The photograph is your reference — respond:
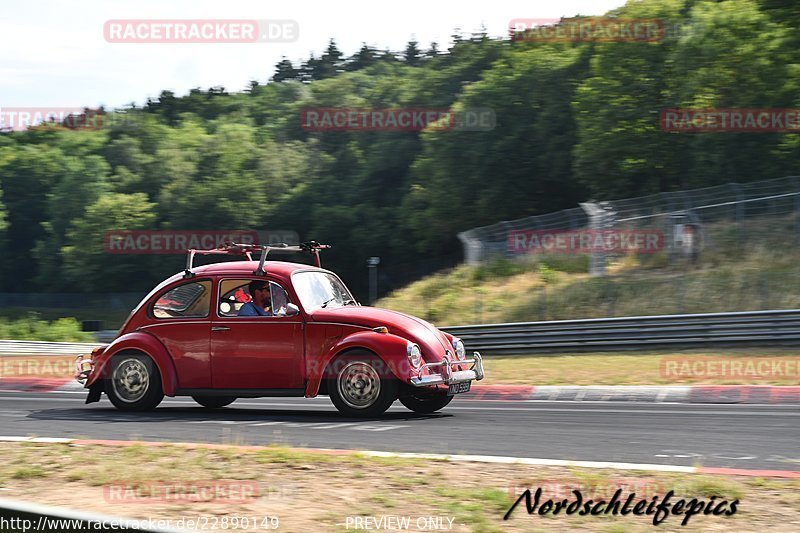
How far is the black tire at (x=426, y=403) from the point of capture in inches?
483

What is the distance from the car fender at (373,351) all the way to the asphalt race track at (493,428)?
19.5 inches

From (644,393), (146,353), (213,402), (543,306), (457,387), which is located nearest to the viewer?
(457,387)

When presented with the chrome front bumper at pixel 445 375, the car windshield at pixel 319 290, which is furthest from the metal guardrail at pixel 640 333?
the chrome front bumper at pixel 445 375

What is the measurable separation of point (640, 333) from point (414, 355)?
12.6 m

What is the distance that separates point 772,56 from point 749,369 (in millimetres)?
23741

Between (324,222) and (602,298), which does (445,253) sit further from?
(602,298)

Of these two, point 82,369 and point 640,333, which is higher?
point 82,369

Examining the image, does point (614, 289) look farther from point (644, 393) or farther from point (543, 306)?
point (644, 393)

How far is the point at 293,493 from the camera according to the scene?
23.3 ft

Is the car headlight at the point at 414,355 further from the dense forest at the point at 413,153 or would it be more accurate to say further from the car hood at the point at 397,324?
the dense forest at the point at 413,153

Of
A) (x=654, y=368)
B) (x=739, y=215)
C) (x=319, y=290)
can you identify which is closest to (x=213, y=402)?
(x=319, y=290)

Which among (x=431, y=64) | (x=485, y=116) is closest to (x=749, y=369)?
(x=485, y=116)

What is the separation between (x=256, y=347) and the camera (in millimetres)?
Result: 11797

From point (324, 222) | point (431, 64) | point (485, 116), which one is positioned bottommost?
point (324, 222)
